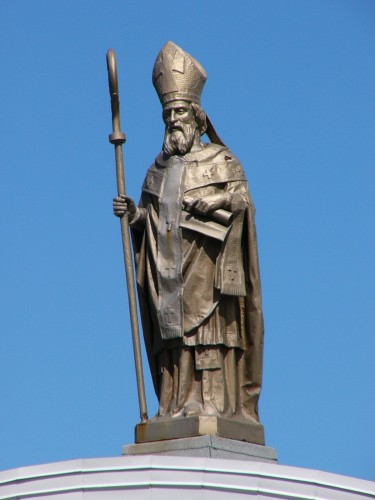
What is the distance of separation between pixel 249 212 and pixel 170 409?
2.25 meters

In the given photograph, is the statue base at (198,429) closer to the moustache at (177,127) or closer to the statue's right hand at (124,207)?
the statue's right hand at (124,207)

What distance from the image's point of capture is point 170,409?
17.7 metres

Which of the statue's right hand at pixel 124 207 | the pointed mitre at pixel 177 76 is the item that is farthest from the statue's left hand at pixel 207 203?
the pointed mitre at pixel 177 76

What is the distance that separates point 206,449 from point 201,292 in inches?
68.6

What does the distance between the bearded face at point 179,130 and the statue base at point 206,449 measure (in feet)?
10.4

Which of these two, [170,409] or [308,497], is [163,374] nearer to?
[170,409]

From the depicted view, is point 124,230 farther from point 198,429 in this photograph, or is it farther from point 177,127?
point 198,429

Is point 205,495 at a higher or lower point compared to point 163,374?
lower

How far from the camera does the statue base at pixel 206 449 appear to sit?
17016 millimetres

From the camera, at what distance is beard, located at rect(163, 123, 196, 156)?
18297 mm

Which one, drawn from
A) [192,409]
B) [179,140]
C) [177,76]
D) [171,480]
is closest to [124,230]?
[179,140]

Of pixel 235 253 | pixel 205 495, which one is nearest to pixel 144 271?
pixel 235 253

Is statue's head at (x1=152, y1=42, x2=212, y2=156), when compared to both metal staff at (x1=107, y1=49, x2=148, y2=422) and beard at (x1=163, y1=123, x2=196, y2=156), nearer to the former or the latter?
beard at (x1=163, y1=123, x2=196, y2=156)

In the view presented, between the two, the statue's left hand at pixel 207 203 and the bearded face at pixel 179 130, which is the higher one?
the bearded face at pixel 179 130
